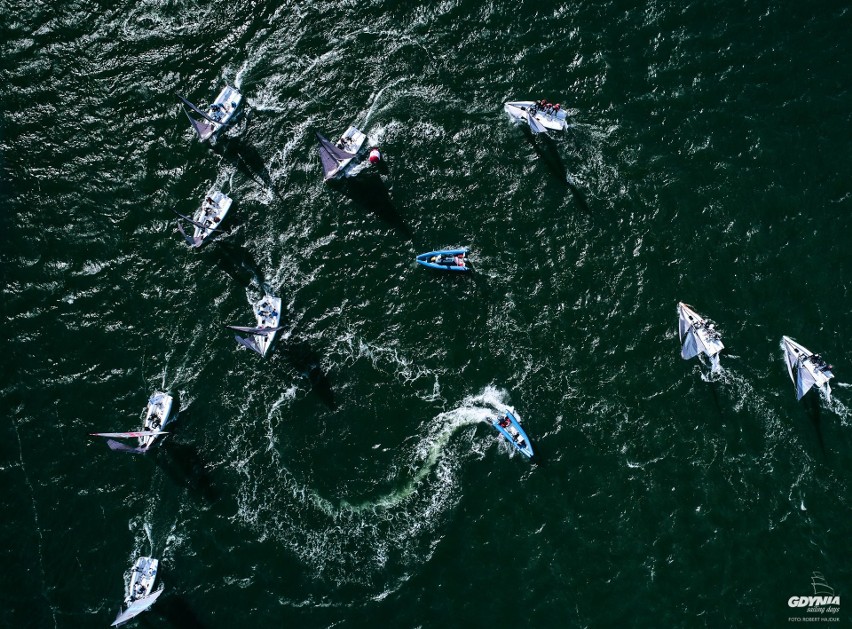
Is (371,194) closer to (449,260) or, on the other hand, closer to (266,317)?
(449,260)

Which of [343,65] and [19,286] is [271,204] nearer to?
[343,65]

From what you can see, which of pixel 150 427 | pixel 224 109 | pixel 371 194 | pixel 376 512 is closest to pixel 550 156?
pixel 371 194

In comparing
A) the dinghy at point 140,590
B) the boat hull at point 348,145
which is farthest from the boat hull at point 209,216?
the dinghy at point 140,590

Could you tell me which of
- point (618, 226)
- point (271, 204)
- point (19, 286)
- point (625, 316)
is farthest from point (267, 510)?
point (618, 226)

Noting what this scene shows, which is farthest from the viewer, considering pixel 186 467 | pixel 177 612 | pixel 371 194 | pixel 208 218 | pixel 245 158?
pixel 245 158

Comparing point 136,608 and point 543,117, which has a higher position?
point 543,117

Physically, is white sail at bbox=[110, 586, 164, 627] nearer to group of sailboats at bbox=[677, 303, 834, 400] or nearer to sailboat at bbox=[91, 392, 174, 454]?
sailboat at bbox=[91, 392, 174, 454]
